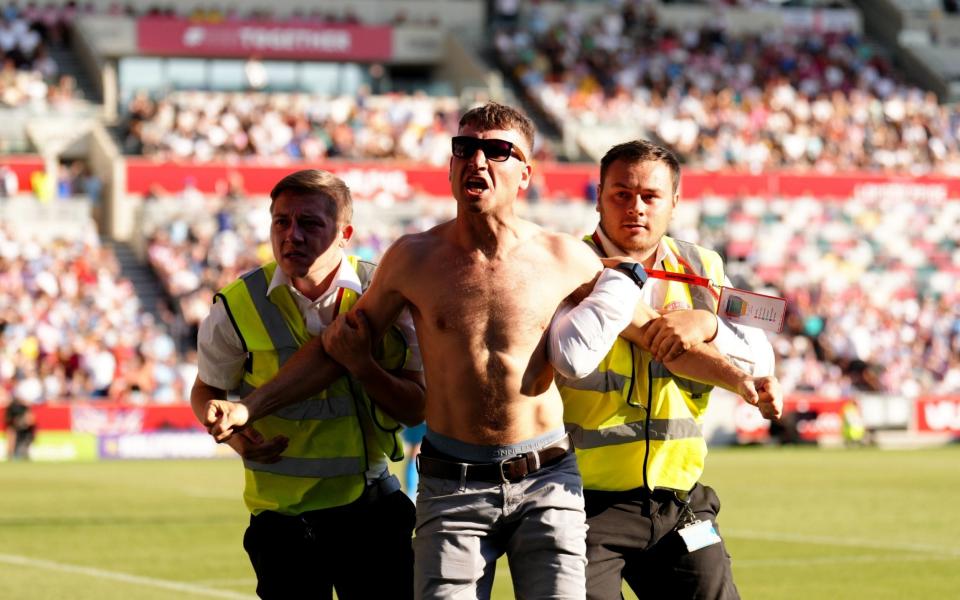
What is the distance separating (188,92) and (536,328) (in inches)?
1471

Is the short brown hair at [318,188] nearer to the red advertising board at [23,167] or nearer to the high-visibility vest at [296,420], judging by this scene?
the high-visibility vest at [296,420]

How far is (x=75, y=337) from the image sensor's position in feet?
97.5

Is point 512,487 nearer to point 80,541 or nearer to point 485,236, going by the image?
point 485,236

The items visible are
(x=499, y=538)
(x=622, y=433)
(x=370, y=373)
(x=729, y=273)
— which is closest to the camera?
(x=499, y=538)

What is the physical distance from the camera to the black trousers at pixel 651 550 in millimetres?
6473

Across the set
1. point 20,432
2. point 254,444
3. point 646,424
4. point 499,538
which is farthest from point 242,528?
point 20,432

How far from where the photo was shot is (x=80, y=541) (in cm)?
1536

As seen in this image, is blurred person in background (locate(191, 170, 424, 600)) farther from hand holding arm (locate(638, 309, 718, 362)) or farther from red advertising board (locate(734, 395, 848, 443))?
red advertising board (locate(734, 395, 848, 443))

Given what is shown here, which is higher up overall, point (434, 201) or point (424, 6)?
point (424, 6)

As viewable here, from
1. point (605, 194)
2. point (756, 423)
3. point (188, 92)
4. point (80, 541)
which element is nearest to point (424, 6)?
point (188, 92)

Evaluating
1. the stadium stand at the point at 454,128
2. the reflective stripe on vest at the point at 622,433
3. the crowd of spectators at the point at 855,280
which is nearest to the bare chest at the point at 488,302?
the reflective stripe on vest at the point at 622,433

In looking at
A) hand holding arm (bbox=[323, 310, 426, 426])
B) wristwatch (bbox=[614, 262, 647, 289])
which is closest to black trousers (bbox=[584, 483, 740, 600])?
hand holding arm (bbox=[323, 310, 426, 426])

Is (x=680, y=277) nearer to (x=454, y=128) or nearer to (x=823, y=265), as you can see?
(x=823, y=265)

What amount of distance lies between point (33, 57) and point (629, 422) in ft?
124
